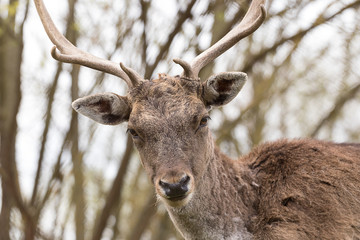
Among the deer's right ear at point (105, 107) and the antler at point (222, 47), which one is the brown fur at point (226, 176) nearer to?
the deer's right ear at point (105, 107)

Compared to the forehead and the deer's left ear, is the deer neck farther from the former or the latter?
the forehead

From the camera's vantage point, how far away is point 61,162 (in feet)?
47.8

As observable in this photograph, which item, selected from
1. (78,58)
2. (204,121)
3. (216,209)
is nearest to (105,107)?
(78,58)

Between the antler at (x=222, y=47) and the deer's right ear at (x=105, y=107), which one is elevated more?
the antler at (x=222, y=47)

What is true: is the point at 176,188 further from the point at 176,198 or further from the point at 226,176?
the point at 226,176

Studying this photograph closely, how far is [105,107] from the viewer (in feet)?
29.7

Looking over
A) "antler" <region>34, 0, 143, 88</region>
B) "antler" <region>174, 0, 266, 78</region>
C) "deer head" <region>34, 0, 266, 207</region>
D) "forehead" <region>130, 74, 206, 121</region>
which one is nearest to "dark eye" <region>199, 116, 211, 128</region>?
"deer head" <region>34, 0, 266, 207</region>

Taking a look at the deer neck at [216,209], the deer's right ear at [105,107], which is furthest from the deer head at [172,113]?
the deer neck at [216,209]

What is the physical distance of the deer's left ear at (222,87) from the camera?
878 centimetres

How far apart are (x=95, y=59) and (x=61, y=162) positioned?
562cm

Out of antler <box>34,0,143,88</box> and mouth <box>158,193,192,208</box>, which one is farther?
antler <box>34,0,143,88</box>

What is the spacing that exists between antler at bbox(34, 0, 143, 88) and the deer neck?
1.63 metres

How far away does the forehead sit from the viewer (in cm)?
838

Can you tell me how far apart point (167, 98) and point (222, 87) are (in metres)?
0.89
